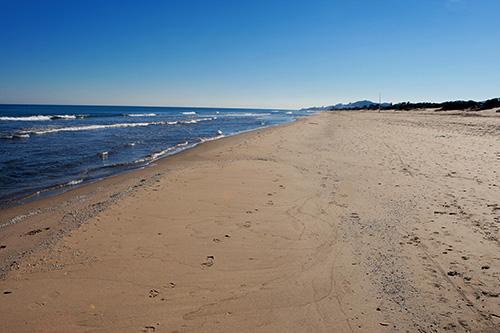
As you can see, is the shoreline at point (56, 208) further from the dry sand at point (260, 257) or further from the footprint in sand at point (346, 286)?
the footprint in sand at point (346, 286)

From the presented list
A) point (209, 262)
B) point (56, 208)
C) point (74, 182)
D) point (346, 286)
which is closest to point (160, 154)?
point (74, 182)

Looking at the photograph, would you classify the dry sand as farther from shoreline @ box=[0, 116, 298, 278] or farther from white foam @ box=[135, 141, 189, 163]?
white foam @ box=[135, 141, 189, 163]

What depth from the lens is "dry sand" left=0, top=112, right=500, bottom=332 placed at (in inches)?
101

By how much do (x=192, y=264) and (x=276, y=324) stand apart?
1425mm

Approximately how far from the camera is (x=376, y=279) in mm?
3105

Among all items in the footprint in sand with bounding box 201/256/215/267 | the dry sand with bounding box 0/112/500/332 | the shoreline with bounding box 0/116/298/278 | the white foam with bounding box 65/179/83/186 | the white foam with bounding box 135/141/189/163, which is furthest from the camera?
the white foam with bounding box 135/141/189/163

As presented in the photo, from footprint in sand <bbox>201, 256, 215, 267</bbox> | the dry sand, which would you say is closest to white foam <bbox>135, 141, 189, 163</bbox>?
the dry sand

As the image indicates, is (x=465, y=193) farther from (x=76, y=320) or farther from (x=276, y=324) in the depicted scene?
(x=76, y=320)

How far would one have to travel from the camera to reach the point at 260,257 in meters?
3.62

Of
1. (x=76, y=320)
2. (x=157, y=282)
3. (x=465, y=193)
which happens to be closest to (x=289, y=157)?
(x=465, y=193)

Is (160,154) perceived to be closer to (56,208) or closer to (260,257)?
→ (56,208)

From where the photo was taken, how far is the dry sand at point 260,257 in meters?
2.57

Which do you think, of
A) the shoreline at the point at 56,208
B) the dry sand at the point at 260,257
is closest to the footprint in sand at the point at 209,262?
the dry sand at the point at 260,257

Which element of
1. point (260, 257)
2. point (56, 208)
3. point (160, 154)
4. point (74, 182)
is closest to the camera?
point (260, 257)
